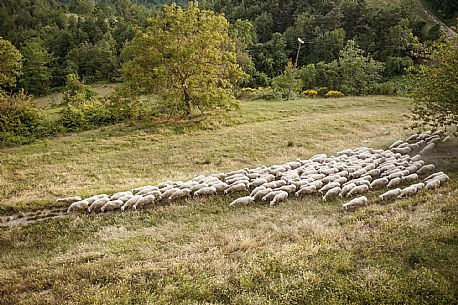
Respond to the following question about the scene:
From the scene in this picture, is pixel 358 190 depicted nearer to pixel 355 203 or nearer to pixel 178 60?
pixel 355 203

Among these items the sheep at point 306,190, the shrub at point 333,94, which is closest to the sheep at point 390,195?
the sheep at point 306,190

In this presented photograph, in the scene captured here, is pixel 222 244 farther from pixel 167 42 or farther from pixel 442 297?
pixel 167 42

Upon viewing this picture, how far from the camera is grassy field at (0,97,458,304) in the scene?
693 cm

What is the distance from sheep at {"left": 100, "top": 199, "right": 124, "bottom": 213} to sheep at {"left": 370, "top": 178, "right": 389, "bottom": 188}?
30.8ft

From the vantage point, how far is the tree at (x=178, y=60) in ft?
80.6

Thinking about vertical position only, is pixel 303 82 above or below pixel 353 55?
below

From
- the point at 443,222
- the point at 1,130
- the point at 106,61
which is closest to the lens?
the point at 443,222

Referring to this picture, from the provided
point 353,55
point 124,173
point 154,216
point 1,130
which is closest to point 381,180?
point 154,216

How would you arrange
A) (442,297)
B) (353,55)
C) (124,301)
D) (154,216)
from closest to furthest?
(442,297) < (124,301) < (154,216) < (353,55)

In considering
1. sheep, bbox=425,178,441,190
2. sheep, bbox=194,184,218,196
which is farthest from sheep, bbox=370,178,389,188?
sheep, bbox=194,184,218,196

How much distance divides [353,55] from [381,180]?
34.4m

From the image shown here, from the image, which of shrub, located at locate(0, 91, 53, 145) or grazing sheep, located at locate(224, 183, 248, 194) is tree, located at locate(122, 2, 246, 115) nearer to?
shrub, located at locate(0, 91, 53, 145)

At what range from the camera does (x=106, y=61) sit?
7275 cm

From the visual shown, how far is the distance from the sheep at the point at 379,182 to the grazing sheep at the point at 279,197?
136 inches
